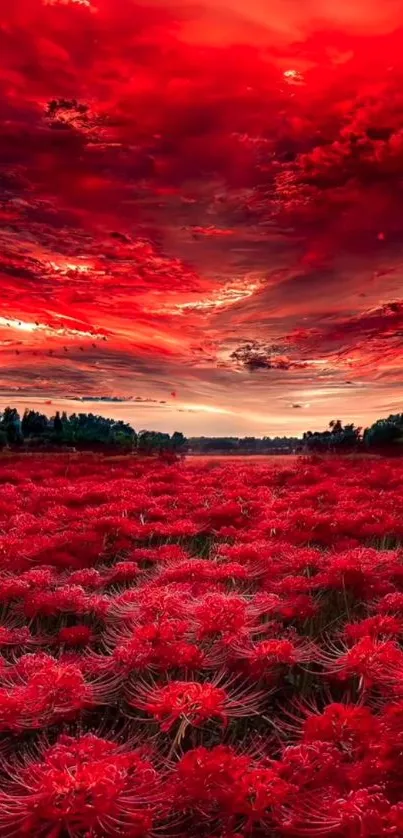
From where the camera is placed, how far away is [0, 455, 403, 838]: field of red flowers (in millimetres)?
2125

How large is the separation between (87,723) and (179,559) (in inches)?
75.5

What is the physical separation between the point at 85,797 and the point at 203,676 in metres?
1.55

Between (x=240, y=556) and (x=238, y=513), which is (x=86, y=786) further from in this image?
(x=238, y=513)

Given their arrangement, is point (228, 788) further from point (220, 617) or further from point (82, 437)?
point (82, 437)

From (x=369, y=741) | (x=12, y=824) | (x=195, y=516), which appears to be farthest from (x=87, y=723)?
(x=195, y=516)

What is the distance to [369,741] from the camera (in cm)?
236

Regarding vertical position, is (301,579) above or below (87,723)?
above

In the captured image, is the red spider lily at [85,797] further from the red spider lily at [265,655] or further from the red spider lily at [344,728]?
the red spider lily at [265,655]

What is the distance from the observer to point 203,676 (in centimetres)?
352

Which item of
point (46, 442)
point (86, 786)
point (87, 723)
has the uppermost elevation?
point (46, 442)

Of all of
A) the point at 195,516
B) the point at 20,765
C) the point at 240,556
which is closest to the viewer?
the point at 20,765

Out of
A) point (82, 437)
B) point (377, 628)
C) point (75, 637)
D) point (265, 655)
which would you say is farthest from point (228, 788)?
point (82, 437)

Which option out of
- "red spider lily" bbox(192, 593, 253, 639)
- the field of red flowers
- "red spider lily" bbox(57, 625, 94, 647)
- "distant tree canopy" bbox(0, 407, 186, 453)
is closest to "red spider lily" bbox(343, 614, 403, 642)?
the field of red flowers

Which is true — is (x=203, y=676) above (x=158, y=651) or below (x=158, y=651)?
below
